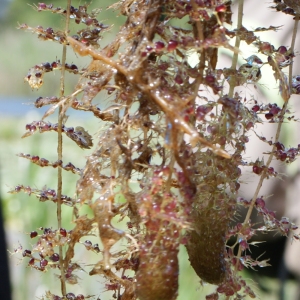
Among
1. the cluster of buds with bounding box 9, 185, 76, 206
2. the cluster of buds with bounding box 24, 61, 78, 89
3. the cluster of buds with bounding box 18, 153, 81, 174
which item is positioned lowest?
the cluster of buds with bounding box 9, 185, 76, 206

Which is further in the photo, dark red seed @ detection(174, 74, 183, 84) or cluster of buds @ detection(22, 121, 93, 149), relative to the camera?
cluster of buds @ detection(22, 121, 93, 149)

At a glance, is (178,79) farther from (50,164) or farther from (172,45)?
(50,164)

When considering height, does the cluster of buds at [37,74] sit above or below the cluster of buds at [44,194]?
above

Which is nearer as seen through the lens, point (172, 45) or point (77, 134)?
point (172, 45)

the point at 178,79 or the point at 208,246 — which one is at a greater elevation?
the point at 178,79

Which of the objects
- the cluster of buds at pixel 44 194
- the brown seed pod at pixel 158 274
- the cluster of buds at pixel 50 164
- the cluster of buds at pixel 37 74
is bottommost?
the brown seed pod at pixel 158 274

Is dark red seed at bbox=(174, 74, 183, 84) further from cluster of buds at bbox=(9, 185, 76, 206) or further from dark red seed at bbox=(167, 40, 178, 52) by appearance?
cluster of buds at bbox=(9, 185, 76, 206)

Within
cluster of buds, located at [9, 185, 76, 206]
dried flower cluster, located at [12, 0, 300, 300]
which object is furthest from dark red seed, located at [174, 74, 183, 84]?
cluster of buds, located at [9, 185, 76, 206]

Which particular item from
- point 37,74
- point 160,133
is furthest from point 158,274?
point 37,74

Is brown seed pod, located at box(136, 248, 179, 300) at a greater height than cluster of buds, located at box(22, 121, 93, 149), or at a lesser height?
lesser

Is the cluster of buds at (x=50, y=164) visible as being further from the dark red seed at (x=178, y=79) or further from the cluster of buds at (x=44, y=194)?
the dark red seed at (x=178, y=79)

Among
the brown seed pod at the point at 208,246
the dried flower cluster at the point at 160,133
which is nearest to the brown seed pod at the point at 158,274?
the dried flower cluster at the point at 160,133

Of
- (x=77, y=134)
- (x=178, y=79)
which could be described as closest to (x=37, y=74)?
(x=77, y=134)

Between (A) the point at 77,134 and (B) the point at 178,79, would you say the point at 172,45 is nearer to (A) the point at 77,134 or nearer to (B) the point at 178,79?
(B) the point at 178,79
